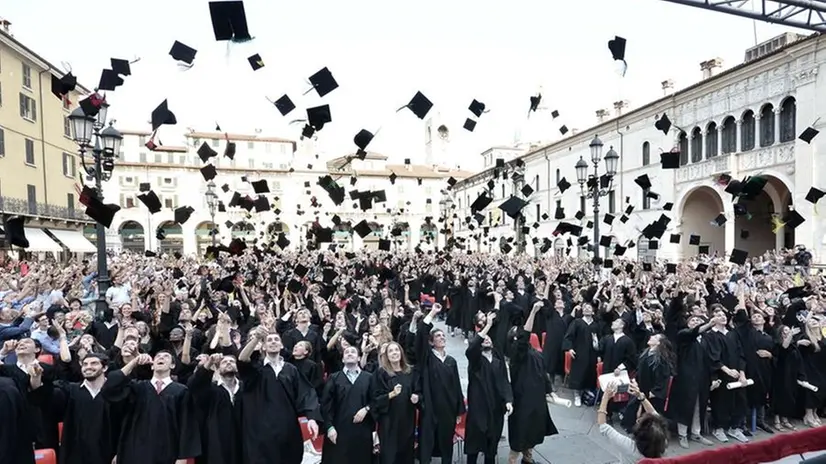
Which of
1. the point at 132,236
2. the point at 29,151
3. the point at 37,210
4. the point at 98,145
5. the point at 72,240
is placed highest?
the point at 29,151

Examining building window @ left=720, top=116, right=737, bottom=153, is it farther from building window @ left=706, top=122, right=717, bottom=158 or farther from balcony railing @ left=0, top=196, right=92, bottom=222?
balcony railing @ left=0, top=196, right=92, bottom=222

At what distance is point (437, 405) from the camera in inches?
209

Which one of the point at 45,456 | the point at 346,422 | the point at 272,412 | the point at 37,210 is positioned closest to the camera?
the point at 45,456

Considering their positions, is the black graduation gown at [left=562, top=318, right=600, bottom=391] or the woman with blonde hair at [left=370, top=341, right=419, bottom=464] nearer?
the woman with blonde hair at [left=370, top=341, right=419, bottom=464]

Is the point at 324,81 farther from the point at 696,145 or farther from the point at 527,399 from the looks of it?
the point at 696,145

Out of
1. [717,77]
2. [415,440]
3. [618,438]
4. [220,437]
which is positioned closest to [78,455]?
[220,437]

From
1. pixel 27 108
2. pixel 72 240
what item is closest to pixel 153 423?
pixel 72 240

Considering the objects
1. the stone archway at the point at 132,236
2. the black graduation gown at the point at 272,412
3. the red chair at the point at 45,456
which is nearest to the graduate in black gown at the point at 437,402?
the black graduation gown at the point at 272,412

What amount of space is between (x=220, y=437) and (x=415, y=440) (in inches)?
77.7

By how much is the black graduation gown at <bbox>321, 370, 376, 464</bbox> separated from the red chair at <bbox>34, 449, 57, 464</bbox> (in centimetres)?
228

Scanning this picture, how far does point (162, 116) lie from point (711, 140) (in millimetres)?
26816

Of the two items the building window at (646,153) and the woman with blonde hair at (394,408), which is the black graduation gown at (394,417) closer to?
the woman with blonde hair at (394,408)

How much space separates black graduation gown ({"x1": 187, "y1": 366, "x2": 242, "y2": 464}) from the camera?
4.39m

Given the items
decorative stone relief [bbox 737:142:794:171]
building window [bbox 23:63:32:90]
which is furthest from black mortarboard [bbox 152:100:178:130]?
building window [bbox 23:63:32:90]
